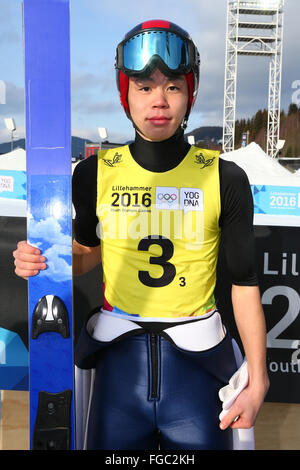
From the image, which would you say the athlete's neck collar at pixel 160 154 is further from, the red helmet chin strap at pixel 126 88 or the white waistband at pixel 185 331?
the white waistband at pixel 185 331

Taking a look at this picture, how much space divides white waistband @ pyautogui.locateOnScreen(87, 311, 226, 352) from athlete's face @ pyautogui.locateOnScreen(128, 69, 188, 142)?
53cm

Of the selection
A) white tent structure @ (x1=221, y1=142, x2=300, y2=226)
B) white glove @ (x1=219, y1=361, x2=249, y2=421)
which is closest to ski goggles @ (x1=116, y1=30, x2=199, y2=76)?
white glove @ (x1=219, y1=361, x2=249, y2=421)

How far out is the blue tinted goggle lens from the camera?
1046 mm

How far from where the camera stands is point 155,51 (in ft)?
3.44

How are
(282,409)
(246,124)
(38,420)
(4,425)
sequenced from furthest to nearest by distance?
(246,124) < (282,409) < (4,425) < (38,420)

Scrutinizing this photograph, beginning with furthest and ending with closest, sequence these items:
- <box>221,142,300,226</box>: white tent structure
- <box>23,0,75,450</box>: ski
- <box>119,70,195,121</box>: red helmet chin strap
A: <box>221,142,300,226</box>: white tent structure
<box>119,70,195,121</box>: red helmet chin strap
<box>23,0,75,450</box>: ski

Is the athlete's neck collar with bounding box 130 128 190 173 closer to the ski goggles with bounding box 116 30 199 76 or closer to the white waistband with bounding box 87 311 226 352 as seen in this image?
the ski goggles with bounding box 116 30 199 76

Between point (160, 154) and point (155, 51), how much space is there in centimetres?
27

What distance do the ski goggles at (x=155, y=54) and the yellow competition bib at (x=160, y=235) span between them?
0.84 feet

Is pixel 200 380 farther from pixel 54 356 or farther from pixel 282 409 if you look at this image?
pixel 282 409

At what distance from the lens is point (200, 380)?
3.58ft

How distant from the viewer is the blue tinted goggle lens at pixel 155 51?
1046 mm

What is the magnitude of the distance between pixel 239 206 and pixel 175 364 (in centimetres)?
47
